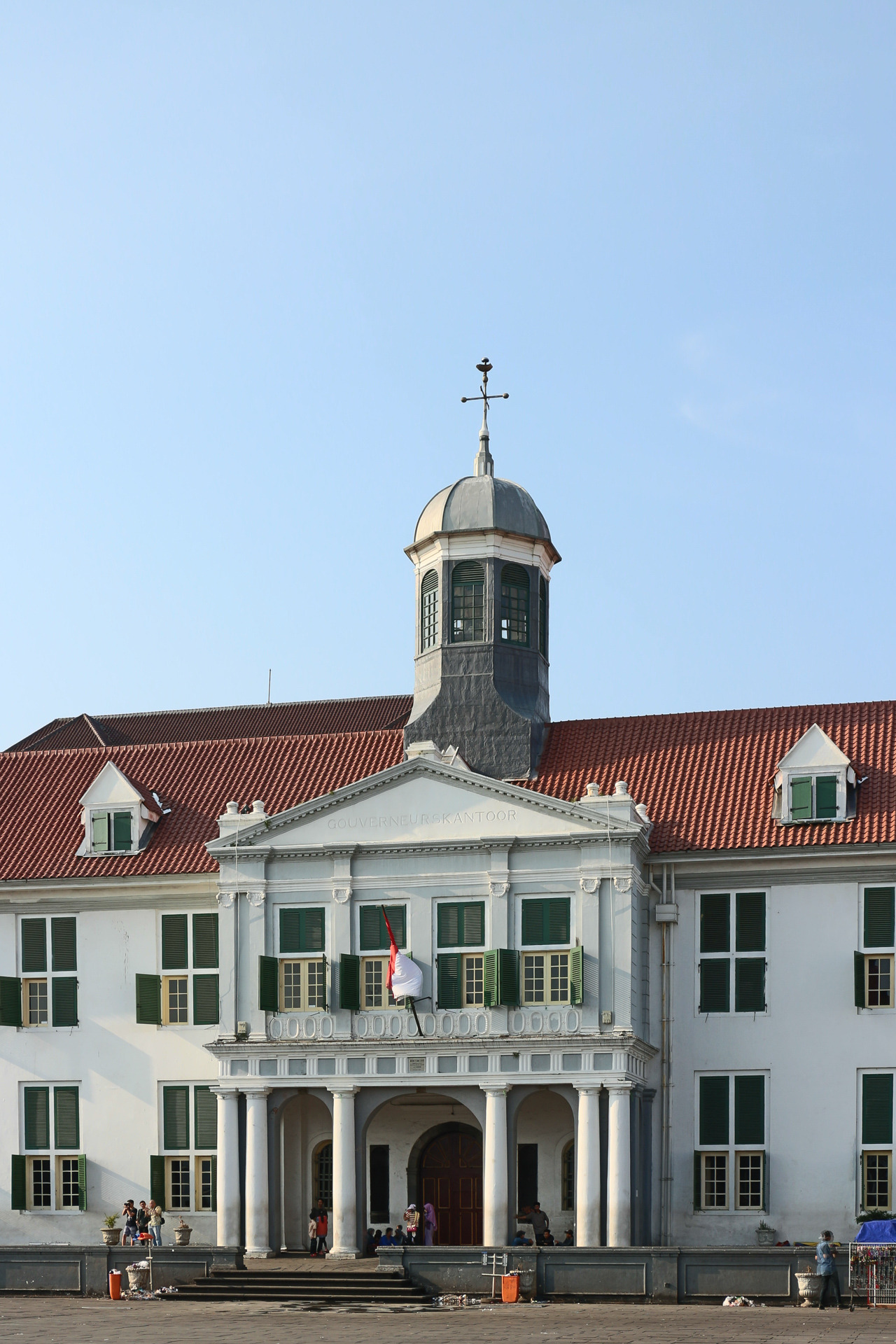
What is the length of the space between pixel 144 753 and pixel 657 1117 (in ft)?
54.3

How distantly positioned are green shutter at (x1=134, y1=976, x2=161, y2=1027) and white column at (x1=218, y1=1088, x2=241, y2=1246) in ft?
10.4

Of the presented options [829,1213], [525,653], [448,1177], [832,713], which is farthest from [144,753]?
[829,1213]

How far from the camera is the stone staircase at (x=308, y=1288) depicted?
3800 cm

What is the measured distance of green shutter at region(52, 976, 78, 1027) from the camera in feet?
153

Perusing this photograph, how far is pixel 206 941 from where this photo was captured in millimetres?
46125

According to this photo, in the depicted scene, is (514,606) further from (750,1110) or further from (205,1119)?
(205,1119)

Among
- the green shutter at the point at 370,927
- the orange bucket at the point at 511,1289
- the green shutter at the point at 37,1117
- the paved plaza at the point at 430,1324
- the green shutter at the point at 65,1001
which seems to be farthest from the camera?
the green shutter at the point at 65,1001

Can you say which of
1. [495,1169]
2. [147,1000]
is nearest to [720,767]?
[495,1169]

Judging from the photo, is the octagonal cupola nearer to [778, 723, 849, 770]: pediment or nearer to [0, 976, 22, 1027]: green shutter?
[778, 723, 849, 770]: pediment

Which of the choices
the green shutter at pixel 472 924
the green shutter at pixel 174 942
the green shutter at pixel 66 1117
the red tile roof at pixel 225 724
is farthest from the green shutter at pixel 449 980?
the red tile roof at pixel 225 724

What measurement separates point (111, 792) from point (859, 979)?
713 inches

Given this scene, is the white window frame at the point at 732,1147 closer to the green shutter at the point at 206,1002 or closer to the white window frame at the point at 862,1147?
the white window frame at the point at 862,1147

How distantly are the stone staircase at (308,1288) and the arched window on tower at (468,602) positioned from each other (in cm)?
1541

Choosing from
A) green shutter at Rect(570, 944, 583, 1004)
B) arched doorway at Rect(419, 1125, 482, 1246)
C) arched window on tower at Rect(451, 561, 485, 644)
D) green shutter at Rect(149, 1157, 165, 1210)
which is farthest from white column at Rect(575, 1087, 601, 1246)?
arched window on tower at Rect(451, 561, 485, 644)
